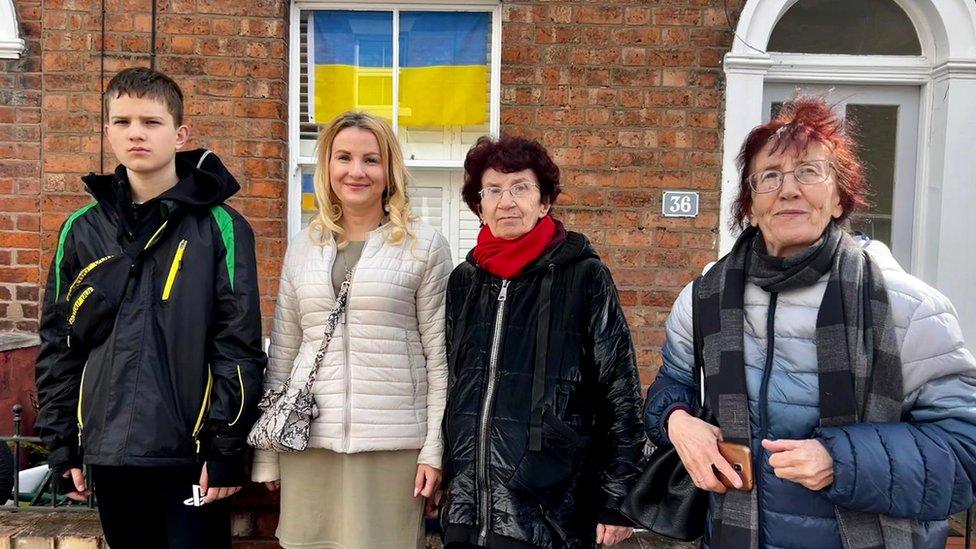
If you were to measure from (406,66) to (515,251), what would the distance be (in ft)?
9.70

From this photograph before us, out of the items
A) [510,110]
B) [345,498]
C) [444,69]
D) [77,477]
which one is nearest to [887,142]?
[510,110]

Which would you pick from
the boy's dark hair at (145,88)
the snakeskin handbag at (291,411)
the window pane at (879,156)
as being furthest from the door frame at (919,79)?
→ the boy's dark hair at (145,88)

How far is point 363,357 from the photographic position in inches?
82.7

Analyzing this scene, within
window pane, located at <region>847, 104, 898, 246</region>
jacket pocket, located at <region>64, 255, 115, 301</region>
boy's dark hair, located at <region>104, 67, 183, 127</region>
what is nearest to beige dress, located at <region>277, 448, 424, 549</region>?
jacket pocket, located at <region>64, 255, 115, 301</region>

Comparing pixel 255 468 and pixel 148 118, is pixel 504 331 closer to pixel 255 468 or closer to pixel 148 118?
pixel 255 468

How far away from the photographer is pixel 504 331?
1974 mm

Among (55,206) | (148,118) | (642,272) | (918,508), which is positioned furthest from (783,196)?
(55,206)

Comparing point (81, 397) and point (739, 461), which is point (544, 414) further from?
point (81, 397)

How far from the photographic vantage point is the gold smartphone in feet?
5.30

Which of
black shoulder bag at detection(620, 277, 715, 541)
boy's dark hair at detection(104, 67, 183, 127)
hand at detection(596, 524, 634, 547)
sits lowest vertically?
hand at detection(596, 524, 634, 547)

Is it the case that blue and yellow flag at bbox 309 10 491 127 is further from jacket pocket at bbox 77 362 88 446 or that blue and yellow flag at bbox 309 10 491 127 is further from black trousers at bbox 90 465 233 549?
black trousers at bbox 90 465 233 549

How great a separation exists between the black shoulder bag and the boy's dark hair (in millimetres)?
1641

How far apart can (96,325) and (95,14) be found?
3.05m

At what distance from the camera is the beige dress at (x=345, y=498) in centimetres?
210
